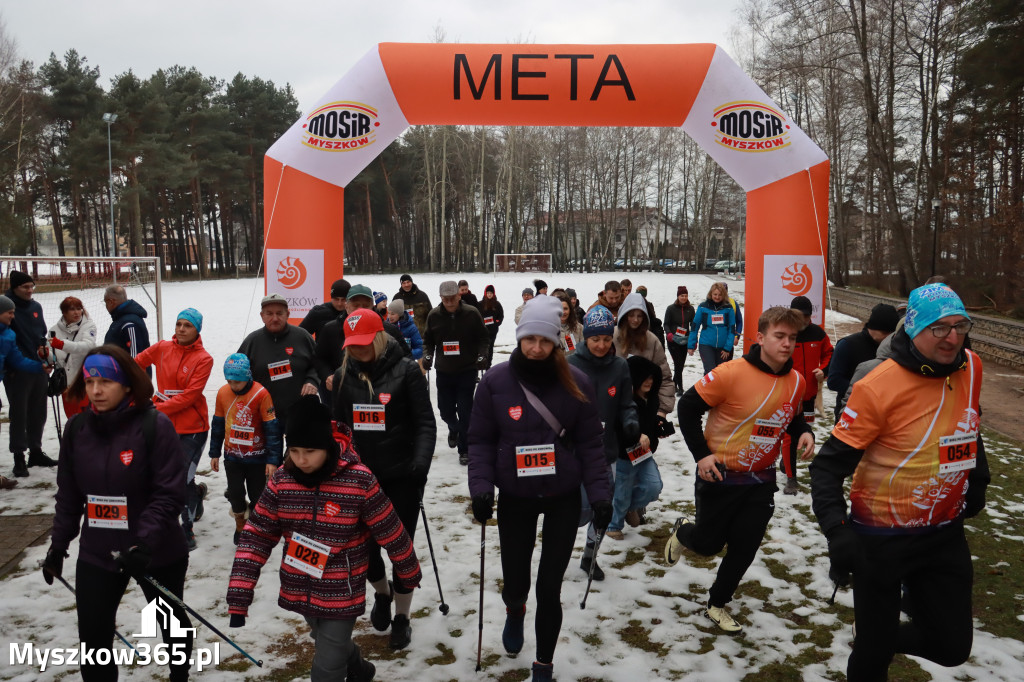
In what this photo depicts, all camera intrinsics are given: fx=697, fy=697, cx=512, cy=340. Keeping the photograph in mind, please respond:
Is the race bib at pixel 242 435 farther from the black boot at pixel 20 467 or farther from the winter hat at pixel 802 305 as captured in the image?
the winter hat at pixel 802 305

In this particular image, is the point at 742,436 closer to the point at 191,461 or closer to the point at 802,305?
the point at 802,305

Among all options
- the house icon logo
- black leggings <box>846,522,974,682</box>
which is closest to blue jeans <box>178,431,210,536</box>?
the house icon logo

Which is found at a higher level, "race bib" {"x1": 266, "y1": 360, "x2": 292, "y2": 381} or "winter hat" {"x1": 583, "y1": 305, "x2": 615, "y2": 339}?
"winter hat" {"x1": 583, "y1": 305, "x2": 615, "y2": 339}

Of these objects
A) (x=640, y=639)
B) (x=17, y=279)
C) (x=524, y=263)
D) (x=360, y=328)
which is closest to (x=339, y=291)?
(x=17, y=279)

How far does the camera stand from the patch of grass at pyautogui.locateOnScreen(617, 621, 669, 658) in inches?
155

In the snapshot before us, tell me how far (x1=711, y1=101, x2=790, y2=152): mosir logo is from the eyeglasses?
5912 millimetres

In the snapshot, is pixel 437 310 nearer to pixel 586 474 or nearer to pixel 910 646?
pixel 586 474

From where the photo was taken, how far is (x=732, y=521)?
13.1ft

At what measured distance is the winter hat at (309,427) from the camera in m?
2.84

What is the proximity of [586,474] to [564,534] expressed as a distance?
0.32 metres

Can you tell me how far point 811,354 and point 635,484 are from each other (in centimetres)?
290

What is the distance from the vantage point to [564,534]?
3496 mm

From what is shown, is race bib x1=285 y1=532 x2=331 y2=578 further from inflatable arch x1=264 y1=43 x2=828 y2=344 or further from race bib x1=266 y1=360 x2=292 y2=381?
inflatable arch x1=264 y1=43 x2=828 y2=344

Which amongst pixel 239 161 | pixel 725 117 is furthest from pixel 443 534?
pixel 239 161
